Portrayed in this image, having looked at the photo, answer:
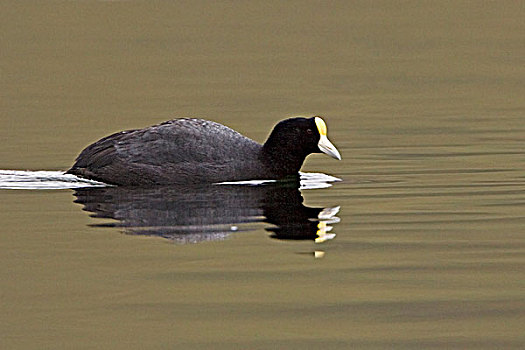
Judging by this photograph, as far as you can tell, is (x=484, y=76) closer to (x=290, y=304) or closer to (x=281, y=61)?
(x=281, y=61)

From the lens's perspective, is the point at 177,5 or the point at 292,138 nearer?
the point at 292,138

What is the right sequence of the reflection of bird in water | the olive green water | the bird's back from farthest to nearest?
the bird's back → the reflection of bird in water → the olive green water

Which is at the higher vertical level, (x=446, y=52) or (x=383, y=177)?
(x=446, y=52)

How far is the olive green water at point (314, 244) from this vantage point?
30.0ft

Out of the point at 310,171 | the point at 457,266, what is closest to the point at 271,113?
the point at 310,171

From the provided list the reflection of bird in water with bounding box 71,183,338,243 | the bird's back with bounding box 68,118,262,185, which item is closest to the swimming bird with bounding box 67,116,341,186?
the bird's back with bounding box 68,118,262,185

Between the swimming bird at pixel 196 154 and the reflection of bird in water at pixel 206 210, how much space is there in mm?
257

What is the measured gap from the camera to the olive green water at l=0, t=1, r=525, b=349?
30.0 feet

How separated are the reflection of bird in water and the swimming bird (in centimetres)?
26

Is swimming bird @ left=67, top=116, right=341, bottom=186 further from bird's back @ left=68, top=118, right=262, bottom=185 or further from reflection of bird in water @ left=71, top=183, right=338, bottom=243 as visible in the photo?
reflection of bird in water @ left=71, top=183, right=338, bottom=243

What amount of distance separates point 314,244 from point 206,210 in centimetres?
242

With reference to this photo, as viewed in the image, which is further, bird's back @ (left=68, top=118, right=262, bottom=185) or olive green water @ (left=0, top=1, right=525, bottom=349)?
bird's back @ (left=68, top=118, right=262, bottom=185)

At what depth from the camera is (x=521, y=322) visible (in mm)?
9227

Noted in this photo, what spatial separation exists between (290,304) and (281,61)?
123 ft
